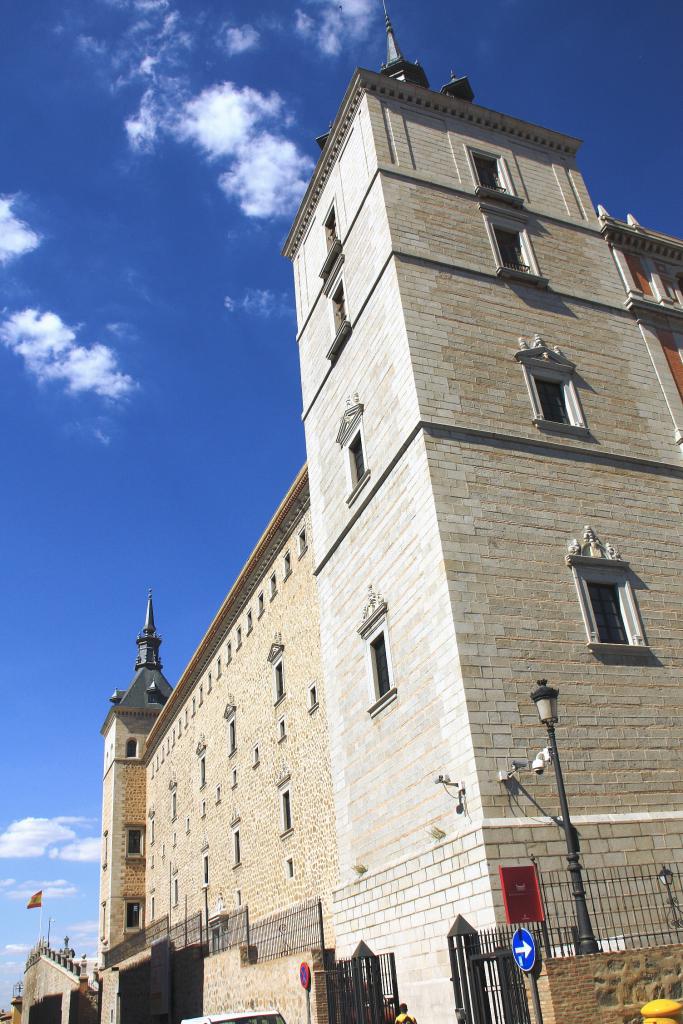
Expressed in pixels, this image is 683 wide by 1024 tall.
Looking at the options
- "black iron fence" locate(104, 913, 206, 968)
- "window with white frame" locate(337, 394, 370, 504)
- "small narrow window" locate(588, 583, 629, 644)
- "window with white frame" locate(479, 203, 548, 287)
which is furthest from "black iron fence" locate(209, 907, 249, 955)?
"window with white frame" locate(479, 203, 548, 287)

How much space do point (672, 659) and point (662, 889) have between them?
13.3 ft

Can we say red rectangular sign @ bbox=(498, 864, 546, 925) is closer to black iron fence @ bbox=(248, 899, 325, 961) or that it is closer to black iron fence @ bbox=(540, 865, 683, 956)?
black iron fence @ bbox=(540, 865, 683, 956)

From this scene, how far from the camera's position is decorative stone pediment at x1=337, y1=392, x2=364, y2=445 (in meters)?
19.3

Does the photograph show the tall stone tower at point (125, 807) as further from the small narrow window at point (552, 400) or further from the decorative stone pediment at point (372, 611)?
the small narrow window at point (552, 400)

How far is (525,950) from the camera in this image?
8633 millimetres

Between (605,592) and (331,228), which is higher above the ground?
(331,228)

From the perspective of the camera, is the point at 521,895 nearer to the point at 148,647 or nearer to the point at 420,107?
the point at 420,107

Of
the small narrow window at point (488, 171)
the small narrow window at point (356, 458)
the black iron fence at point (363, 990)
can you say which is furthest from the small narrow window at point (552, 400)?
the black iron fence at point (363, 990)

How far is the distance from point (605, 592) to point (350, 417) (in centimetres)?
Result: 692

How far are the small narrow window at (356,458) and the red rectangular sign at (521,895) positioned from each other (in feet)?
33.4

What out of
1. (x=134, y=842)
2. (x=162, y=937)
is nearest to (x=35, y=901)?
(x=134, y=842)

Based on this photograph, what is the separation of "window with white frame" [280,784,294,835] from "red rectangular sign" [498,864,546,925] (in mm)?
14849

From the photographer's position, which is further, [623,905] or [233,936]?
[233,936]

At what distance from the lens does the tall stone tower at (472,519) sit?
44.4ft
